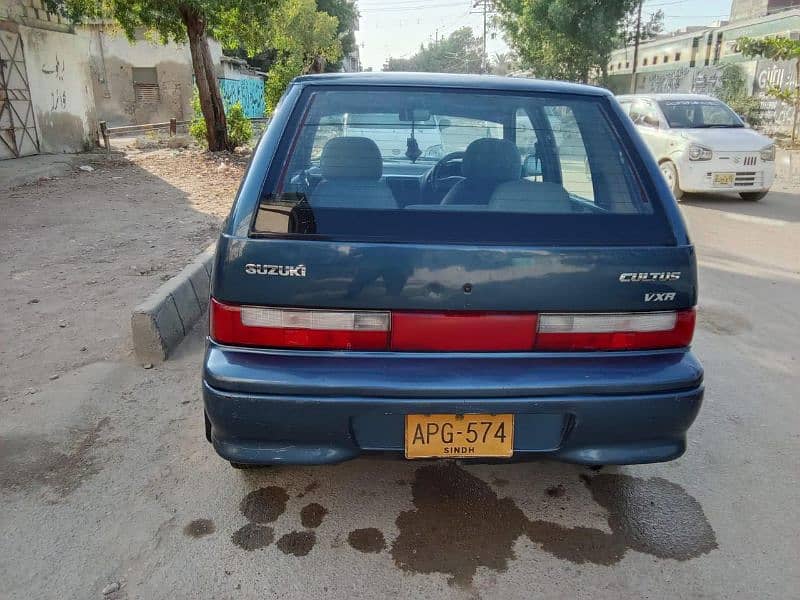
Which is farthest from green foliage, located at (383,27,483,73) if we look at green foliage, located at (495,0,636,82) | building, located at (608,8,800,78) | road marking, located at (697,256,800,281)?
road marking, located at (697,256,800,281)

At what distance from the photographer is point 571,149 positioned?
8.13ft

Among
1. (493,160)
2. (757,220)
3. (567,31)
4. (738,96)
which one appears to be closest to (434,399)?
(493,160)

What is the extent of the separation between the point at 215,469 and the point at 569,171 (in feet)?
6.59

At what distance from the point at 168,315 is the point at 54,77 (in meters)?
13.0

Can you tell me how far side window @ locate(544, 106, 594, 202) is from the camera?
93.1 inches

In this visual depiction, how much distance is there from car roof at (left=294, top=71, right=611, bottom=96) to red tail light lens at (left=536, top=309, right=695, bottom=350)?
2.93 feet

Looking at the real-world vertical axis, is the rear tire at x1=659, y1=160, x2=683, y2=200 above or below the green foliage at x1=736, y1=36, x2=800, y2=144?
below

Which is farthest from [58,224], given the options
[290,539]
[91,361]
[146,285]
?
[290,539]

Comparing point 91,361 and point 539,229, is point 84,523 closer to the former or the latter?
point 91,361

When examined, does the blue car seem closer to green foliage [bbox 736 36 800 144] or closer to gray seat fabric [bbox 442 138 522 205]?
gray seat fabric [bbox 442 138 522 205]

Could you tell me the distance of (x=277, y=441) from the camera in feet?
6.70

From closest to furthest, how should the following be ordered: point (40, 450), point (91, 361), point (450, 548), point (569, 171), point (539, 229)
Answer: point (539, 229), point (450, 548), point (569, 171), point (40, 450), point (91, 361)

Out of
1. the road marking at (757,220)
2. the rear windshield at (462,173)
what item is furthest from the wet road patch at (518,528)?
the road marking at (757,220)

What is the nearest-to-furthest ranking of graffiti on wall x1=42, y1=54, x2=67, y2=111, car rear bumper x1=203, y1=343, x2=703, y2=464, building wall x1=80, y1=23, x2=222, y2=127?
car rear bumper x1=203, y1=343, x2=703, y2=464
graffiti on wall x1=42, y1=54, x2=67, y2=111
building wall x1=80, y1=23, x2=222, y2=127
